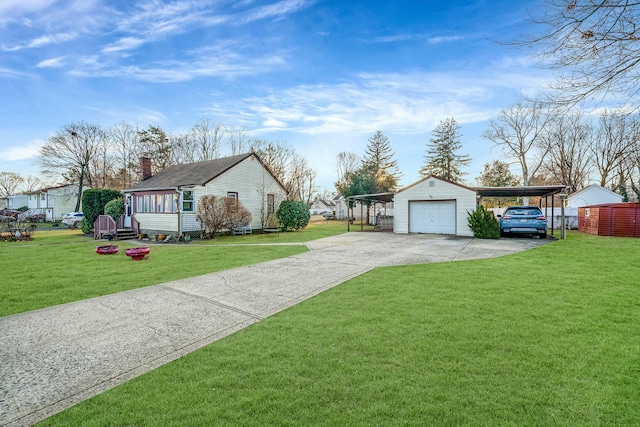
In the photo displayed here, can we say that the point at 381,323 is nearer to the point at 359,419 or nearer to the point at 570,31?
the point at 359,419

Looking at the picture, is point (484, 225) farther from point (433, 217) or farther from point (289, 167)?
point (289, 167)

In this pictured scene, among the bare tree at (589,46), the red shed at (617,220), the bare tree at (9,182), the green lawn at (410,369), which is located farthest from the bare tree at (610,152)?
the bare tree at (9,182)

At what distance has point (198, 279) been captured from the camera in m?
7.05

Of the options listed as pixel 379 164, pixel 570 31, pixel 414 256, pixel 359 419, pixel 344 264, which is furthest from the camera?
pixel 379 164

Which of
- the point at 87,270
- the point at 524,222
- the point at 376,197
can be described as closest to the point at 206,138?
the point at 376,197

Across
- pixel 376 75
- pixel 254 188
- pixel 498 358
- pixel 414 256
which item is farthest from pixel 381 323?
pixel 254 188

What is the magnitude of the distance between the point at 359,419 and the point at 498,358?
1784 millimetres

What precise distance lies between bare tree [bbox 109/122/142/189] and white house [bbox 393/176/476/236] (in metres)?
33.9

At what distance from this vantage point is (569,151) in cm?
3188

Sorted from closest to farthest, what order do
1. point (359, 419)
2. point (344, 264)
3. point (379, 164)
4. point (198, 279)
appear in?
point (359, 419) < point (198, 279) < point (344, 264) < point (379, 164)

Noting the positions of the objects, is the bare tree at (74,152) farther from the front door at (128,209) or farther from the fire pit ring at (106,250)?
the fire pit ring at (106,250)

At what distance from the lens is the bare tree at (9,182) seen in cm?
4628

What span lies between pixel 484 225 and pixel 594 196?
16.8 metres

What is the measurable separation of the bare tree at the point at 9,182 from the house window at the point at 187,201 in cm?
5106
